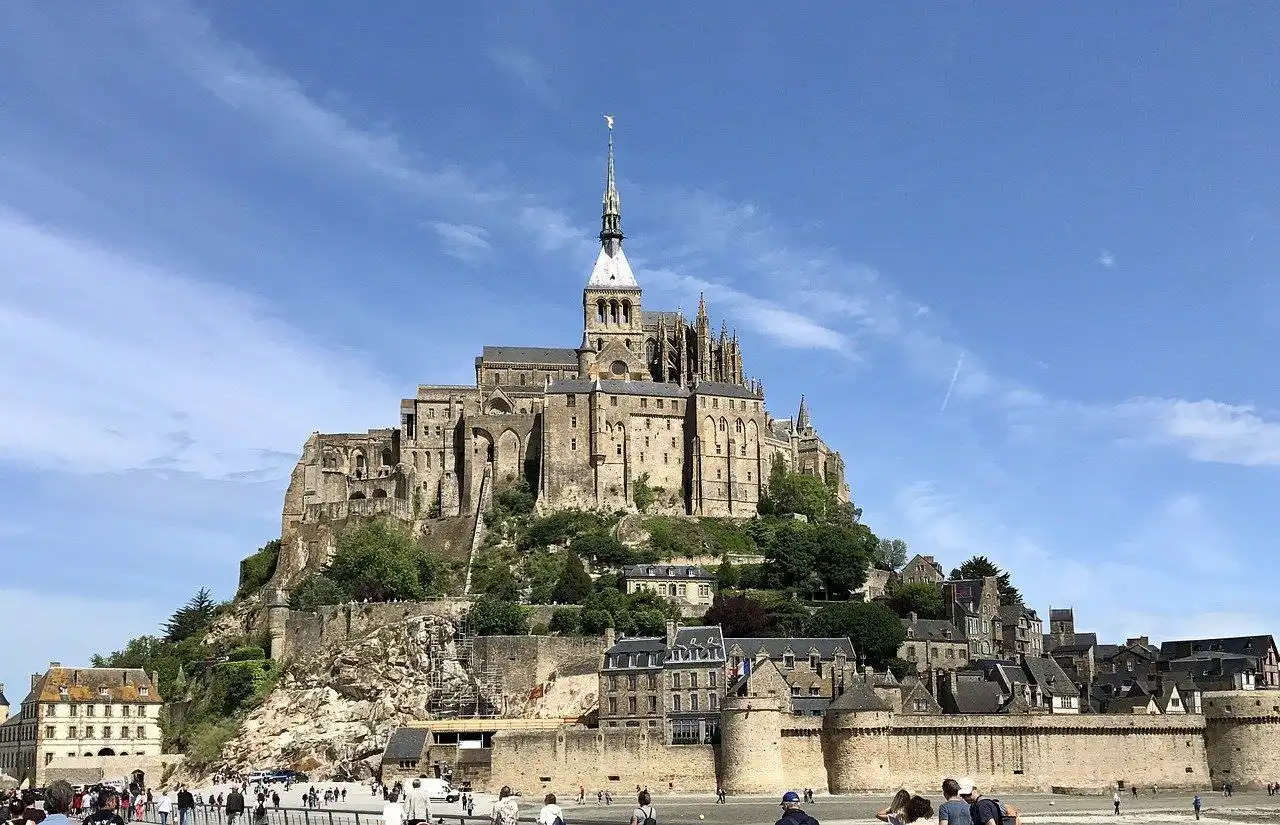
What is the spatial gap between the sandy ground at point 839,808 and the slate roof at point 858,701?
359cm

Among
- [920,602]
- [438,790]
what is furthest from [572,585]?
[438,790]

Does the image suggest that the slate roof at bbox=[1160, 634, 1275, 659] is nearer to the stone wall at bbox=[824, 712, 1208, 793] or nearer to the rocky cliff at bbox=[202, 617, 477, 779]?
the stone wall at bbox=[824, 712, 1208, 793]

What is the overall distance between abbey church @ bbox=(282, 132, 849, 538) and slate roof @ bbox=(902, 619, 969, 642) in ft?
53.4

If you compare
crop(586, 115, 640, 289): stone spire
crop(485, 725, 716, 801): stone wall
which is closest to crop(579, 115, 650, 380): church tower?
crop(586, 115, 640, 289): stone spire

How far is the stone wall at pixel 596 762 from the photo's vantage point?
6019 centimetres

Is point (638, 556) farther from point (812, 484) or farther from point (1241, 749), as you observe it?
point (1241, 749)

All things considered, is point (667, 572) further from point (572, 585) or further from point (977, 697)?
point (977, 697)

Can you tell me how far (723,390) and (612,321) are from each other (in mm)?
13497

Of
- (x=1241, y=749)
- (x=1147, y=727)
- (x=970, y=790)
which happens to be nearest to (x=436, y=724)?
(x=1147, y=727)

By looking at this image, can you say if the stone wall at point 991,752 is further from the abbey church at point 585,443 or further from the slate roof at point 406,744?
the abbey church at point 585,443

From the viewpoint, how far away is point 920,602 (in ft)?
265

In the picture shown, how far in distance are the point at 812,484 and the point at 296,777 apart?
39830 mm

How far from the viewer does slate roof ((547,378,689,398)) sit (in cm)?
9262

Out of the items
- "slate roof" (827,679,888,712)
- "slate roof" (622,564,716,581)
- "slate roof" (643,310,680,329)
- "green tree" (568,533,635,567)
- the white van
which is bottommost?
the white van
